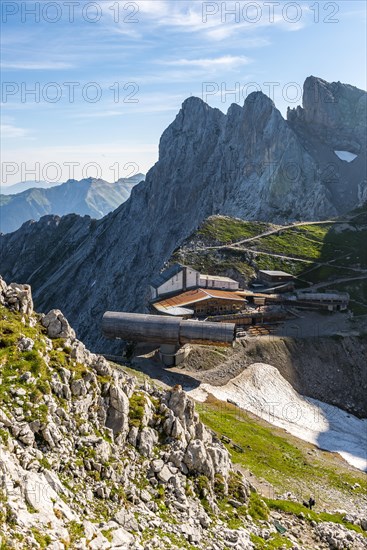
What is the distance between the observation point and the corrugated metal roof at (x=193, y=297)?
9244 centimetres

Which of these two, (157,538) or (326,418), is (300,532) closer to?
(157,538)

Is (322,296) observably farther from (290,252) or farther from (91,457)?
(91,457)

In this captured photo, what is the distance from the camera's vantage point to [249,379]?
78000 millimetres

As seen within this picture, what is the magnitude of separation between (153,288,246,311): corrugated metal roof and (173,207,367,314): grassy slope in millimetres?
22451

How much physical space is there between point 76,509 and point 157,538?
401cm

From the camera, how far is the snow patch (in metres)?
66.8

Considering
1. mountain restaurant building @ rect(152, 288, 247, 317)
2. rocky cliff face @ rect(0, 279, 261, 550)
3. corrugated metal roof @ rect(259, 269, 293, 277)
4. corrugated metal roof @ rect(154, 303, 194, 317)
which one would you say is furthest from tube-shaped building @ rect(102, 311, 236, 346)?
corrugated metal roof @ rect(259, 269, 293, 277)

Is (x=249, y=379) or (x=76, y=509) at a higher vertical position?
(x=76, y=509)

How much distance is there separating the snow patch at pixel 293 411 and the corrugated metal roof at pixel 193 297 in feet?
56.9

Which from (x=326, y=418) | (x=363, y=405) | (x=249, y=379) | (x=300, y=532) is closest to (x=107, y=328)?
(x=249, y=379)

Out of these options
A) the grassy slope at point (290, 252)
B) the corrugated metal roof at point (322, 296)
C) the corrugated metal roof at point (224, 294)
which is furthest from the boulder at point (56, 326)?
the grassy slope at point (290, 252)

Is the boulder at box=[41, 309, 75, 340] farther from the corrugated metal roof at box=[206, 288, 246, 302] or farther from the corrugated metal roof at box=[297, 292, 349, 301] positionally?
the corrugated metal roof at box=[297, 292, 349, 301]

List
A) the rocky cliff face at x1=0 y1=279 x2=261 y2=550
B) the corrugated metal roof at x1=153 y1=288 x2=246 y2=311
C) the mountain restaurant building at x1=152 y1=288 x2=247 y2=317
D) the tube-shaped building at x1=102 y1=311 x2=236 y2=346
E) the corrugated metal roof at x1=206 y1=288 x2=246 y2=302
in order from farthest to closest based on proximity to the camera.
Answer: the corrugated metal roof at x1=206 y1=288 x2=246 y2=302
the corrugated metal roof at x1=153 y1=288 x2=246 y2=311
the mountain restaurant building at x1=152 y1=288 x2=247 y2=317
the tube-shaped building at x1=102 y1=311 x2=236 y2=346
the rocky cliff face at x1=0 y1=279 x2=261 y2=550

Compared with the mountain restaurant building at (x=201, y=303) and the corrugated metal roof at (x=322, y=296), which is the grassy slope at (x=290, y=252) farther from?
the mountain restaurant building at (x=201, y=303)
